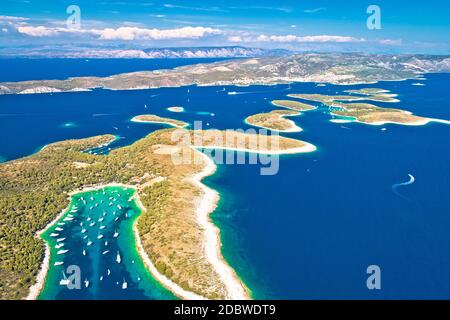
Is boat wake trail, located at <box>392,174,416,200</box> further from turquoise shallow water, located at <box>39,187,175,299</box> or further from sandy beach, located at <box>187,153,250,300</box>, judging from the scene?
turquoise shallow water, located at <box>39,187,175,299</box>

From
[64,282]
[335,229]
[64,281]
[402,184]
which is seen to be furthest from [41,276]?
[402,184]

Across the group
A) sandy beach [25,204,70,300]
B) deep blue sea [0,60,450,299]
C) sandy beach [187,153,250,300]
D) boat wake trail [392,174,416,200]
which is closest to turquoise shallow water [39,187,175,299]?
sandy beach [25,204,70,300]

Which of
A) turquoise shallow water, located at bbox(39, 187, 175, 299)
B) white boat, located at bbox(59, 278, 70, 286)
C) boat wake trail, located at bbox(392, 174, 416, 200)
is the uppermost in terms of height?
boat wake trail, located at bbox(392, 174, 416, 200)

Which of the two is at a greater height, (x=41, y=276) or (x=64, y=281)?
(x=41, y=276)

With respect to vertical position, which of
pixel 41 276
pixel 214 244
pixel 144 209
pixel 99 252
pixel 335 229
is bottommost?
pixel 41 276

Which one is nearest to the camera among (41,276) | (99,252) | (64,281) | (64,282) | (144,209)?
(64,282)

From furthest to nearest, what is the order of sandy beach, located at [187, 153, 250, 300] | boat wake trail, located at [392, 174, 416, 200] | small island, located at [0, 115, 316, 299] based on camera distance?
boat wake trail, located at [392, 174, 416, 200], small island, located at [0, 115, 316, 299], sandy beach, located at [187, 153, 250, 300]

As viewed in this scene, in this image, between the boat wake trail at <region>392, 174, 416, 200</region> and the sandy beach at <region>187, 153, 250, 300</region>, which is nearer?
the sandy beach at <region>187, 153, 250, 300</region>

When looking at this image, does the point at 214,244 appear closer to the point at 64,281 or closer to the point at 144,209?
the point at 144,209

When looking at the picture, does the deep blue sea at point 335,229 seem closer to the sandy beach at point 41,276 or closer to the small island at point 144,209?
the small island at point 144,209
